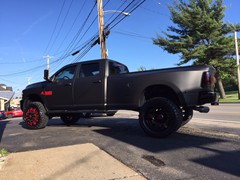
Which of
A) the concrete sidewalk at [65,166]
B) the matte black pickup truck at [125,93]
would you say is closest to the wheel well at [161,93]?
the matte black pickup truck at [125,93]

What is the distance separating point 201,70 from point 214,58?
2917cm

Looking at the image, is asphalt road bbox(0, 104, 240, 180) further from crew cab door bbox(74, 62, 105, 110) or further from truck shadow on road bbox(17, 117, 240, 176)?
crew cab door bbox(74, 62, 105, 110)

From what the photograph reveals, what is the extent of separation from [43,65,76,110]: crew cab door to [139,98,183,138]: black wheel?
8.16ft

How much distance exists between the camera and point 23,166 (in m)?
4.24

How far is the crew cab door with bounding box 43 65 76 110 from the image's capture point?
774cm

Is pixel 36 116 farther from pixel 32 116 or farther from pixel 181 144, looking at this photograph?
pixel 181 144

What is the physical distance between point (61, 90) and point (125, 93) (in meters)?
2.27

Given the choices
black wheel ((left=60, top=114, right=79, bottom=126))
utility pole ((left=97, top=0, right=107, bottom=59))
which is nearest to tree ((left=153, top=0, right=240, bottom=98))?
utility pole ((left=97, top=0, right=107, bottom=59))

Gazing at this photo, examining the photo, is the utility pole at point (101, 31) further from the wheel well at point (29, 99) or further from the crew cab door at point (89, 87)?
the crew cab door at point (89, 87)

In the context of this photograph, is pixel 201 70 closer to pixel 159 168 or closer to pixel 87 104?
pixel 159 168

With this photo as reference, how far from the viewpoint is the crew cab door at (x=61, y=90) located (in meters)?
7.74

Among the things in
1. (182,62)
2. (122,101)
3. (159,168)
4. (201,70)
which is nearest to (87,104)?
(122,101)

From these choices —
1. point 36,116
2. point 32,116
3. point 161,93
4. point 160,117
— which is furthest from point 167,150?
point 32,116

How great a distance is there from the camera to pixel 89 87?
724 centimetres
